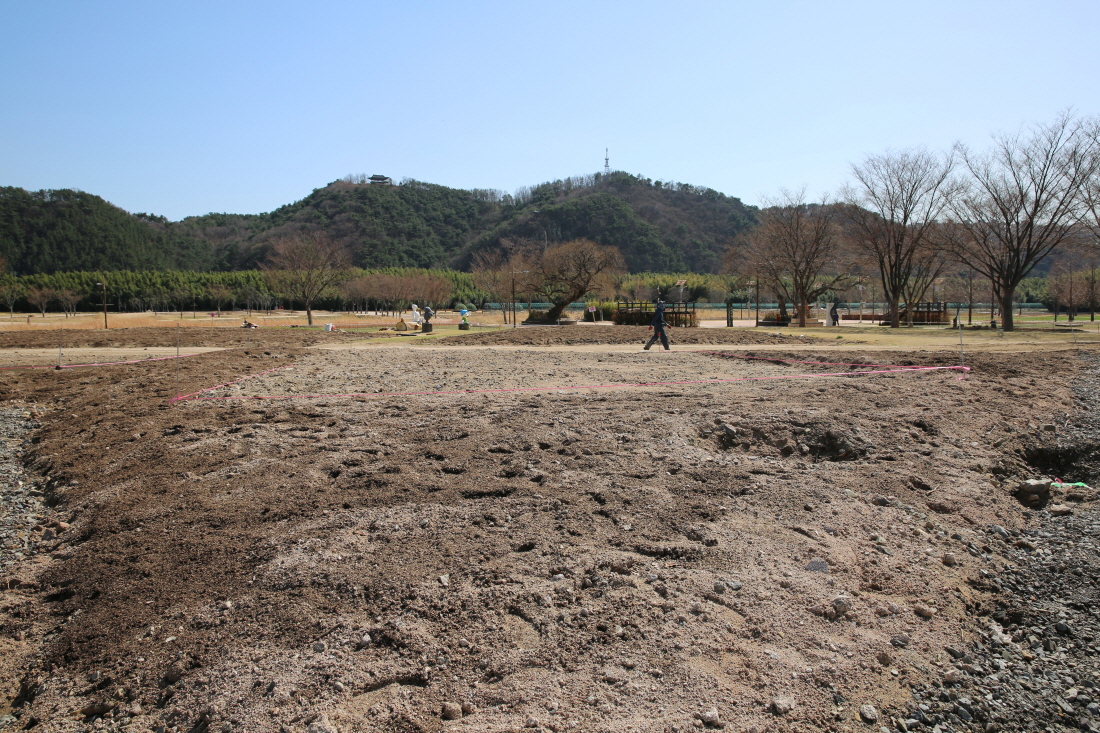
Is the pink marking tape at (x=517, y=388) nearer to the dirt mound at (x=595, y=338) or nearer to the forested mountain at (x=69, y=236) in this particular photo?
the dirt mound at (x=595, y=338)

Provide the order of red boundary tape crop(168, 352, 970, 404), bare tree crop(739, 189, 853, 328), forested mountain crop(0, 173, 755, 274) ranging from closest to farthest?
1. red boundary tape crop(168, 352, 970, 404)
2. bare tree crop(739, 189, 853, 328)
3. forested mountain crop(0, 173, 755, 274)

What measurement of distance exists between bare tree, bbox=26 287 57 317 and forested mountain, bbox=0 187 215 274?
1309 inches

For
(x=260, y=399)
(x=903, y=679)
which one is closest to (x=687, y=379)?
(x=260, y=399)

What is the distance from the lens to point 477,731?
10.0 ft

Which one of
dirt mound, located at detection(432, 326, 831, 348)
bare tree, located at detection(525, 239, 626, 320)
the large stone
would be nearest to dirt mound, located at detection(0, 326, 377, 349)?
dirt mound, located at detection(432, 326, 831, 348)

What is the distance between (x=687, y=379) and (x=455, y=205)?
567 ft

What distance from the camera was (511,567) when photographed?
14.8 feet

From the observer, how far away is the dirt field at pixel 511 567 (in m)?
3.36

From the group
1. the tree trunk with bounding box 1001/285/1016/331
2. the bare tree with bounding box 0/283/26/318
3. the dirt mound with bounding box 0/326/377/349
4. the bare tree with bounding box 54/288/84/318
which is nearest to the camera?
the dirt mound with bounding box 0/326/377/349

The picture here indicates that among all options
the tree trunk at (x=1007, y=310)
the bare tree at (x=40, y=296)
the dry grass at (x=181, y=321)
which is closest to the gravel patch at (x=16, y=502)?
the dry grass at (x=181, y=321)

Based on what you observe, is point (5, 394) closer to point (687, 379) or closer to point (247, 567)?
point (247, 567)

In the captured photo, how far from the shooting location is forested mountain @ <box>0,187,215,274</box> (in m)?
105

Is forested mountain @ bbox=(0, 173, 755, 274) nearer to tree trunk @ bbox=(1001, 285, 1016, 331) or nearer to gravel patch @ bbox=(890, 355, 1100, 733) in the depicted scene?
tree trunk @ bbox=(1001, 285, 1016, 331)

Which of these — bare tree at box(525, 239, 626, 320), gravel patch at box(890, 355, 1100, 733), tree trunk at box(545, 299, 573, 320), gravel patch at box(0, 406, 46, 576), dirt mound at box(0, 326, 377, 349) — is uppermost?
bare tree at box(525, 239, 626, 320)
